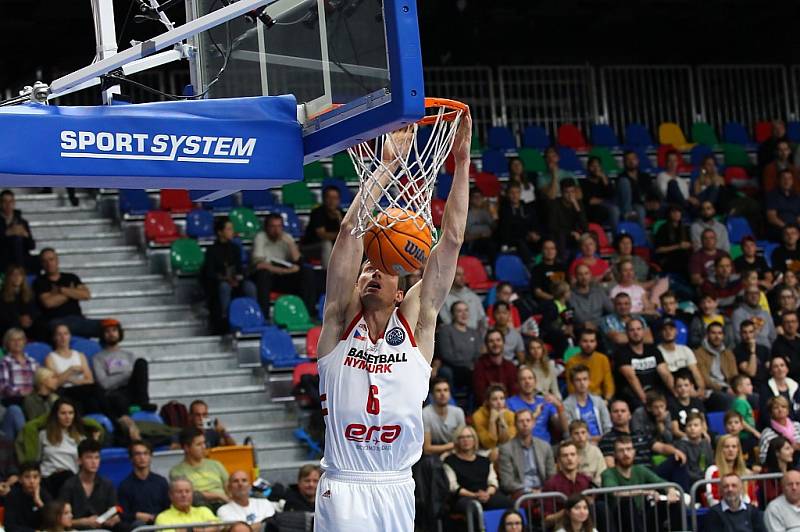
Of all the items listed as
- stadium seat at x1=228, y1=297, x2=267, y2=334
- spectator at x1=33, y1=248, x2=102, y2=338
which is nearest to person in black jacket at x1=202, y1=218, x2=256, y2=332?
stadium seat at x1=228, y1=297, x2=267, y2=334

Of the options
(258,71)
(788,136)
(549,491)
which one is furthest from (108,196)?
(258,71)

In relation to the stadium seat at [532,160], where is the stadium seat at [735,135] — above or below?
above

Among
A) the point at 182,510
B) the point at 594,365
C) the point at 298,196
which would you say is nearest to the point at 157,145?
the point at 182,510

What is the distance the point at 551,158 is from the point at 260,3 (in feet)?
38.6

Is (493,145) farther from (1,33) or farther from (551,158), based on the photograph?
(1,33)

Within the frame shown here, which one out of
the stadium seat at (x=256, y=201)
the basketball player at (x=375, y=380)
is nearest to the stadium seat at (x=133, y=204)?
the stadium seat at (x=256, y=201)

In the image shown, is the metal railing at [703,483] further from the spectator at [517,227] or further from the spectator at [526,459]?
the spectator at [517,227]

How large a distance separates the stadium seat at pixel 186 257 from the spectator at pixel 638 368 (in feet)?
15.3

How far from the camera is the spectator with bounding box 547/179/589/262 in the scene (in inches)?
637

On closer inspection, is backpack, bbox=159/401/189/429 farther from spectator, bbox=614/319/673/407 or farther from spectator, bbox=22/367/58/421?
spectator, bbox=614/319/673/407

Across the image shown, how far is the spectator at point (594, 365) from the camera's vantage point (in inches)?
527

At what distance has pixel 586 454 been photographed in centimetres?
1200

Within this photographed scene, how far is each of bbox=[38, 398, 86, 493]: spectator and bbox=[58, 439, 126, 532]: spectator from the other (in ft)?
1.71

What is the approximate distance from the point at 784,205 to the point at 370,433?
1225 cm
